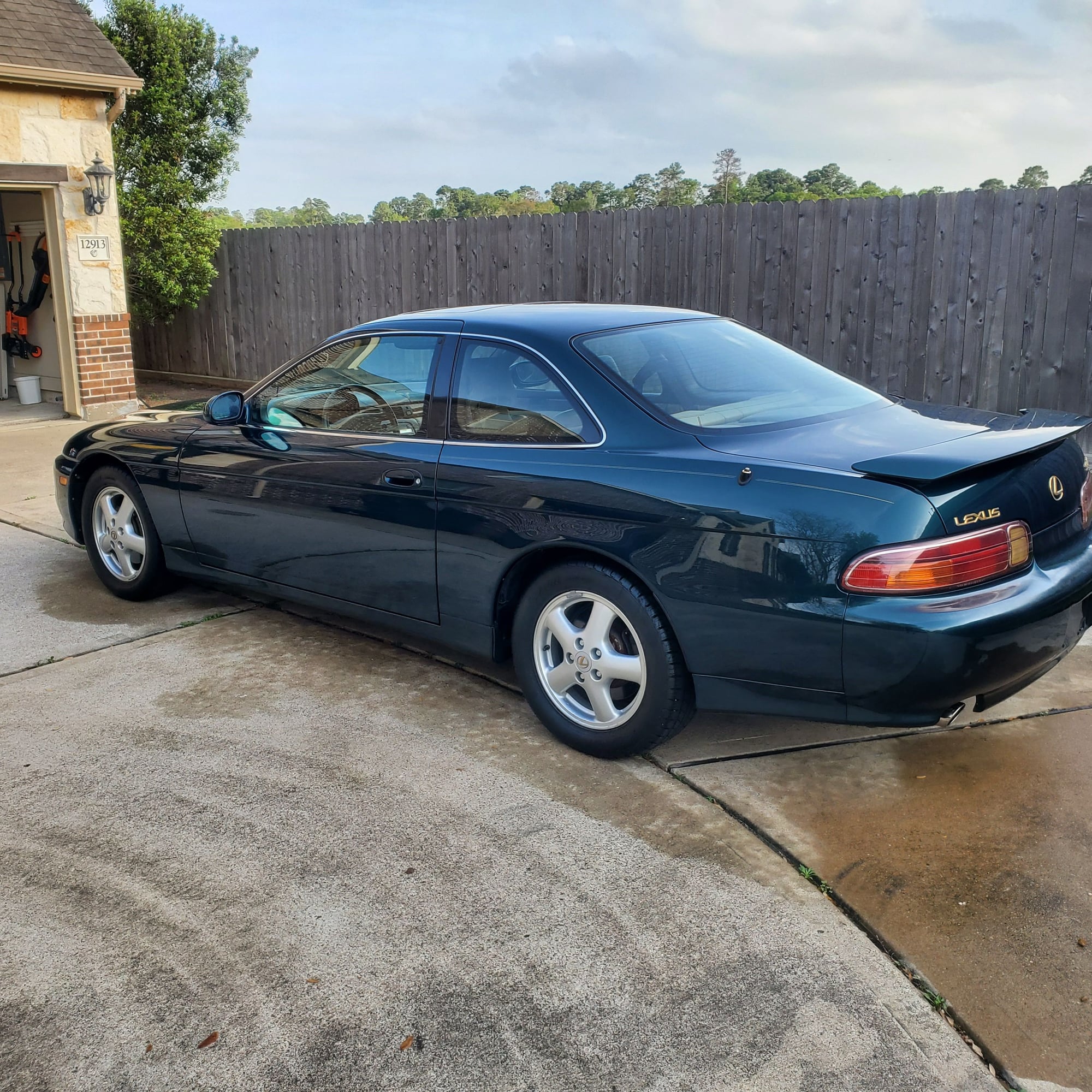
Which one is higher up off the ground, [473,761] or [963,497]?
[963,497]

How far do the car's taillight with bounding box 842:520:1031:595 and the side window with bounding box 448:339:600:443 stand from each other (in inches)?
42.1

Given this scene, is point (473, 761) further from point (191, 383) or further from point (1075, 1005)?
point (191, 383)

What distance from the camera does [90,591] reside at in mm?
5961

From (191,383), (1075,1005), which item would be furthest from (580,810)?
(191,383)

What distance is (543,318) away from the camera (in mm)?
4195

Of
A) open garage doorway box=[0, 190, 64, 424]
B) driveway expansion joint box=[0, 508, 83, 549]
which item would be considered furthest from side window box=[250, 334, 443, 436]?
open garage doorway box=[0, 190, 64, 424]

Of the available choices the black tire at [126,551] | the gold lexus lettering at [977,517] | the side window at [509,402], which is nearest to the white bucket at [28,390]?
the black tire at [126,551]

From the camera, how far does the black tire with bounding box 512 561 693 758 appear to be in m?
3.59

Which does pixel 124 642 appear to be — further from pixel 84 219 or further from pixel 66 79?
pixel 66 79

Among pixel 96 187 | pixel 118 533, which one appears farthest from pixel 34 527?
pixel 96 187

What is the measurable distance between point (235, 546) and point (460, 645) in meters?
1.44

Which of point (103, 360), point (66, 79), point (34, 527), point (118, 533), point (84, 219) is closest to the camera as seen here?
point (118, 533)

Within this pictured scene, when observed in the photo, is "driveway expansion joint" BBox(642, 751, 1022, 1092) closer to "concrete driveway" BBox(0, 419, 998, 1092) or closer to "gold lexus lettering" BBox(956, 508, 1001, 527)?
"concrete driveway" BBox(0, 419, 998, 1092)

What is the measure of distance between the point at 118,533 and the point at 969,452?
4.27 metres
